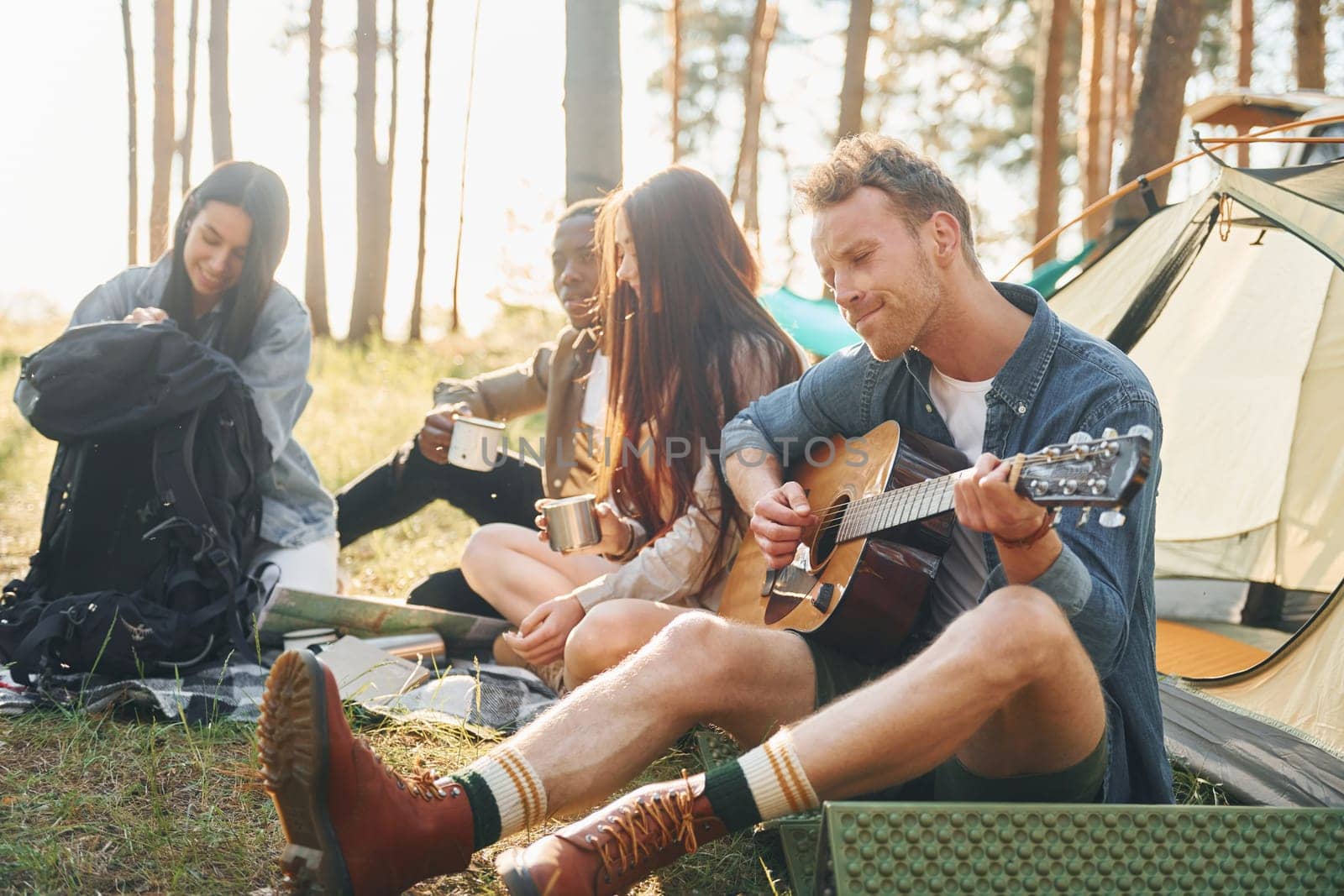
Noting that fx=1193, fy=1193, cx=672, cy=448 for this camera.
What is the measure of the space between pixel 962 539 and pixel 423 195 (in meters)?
10.4

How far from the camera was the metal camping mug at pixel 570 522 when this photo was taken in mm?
2748

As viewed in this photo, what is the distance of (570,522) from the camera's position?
9.04 feet

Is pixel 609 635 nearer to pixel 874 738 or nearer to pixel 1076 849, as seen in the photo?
pixel 874 738

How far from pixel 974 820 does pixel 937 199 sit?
3.62ft

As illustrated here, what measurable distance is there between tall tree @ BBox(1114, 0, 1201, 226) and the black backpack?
5.13m

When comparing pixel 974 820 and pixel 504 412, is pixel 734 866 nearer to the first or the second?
pixel 974 820

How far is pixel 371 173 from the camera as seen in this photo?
1102 centimetres

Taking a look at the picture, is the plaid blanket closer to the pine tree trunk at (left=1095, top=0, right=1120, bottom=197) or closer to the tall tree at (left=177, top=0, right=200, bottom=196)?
the tall tree at (left=177, top=0, right=200, bottom=196)

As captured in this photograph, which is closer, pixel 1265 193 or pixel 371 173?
pixel 1265 193

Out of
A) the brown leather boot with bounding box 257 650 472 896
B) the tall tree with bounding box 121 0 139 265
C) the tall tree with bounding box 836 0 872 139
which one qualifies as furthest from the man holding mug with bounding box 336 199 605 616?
the tall tree with bounding box 121 0 139 265

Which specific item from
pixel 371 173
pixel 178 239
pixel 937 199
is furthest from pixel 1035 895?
pixel 371 173

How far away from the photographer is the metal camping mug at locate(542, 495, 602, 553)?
2748 mm

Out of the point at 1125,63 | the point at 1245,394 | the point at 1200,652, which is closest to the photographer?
the point at 1200,652

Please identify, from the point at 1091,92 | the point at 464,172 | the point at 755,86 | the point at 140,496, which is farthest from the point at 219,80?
the point at 140,496
